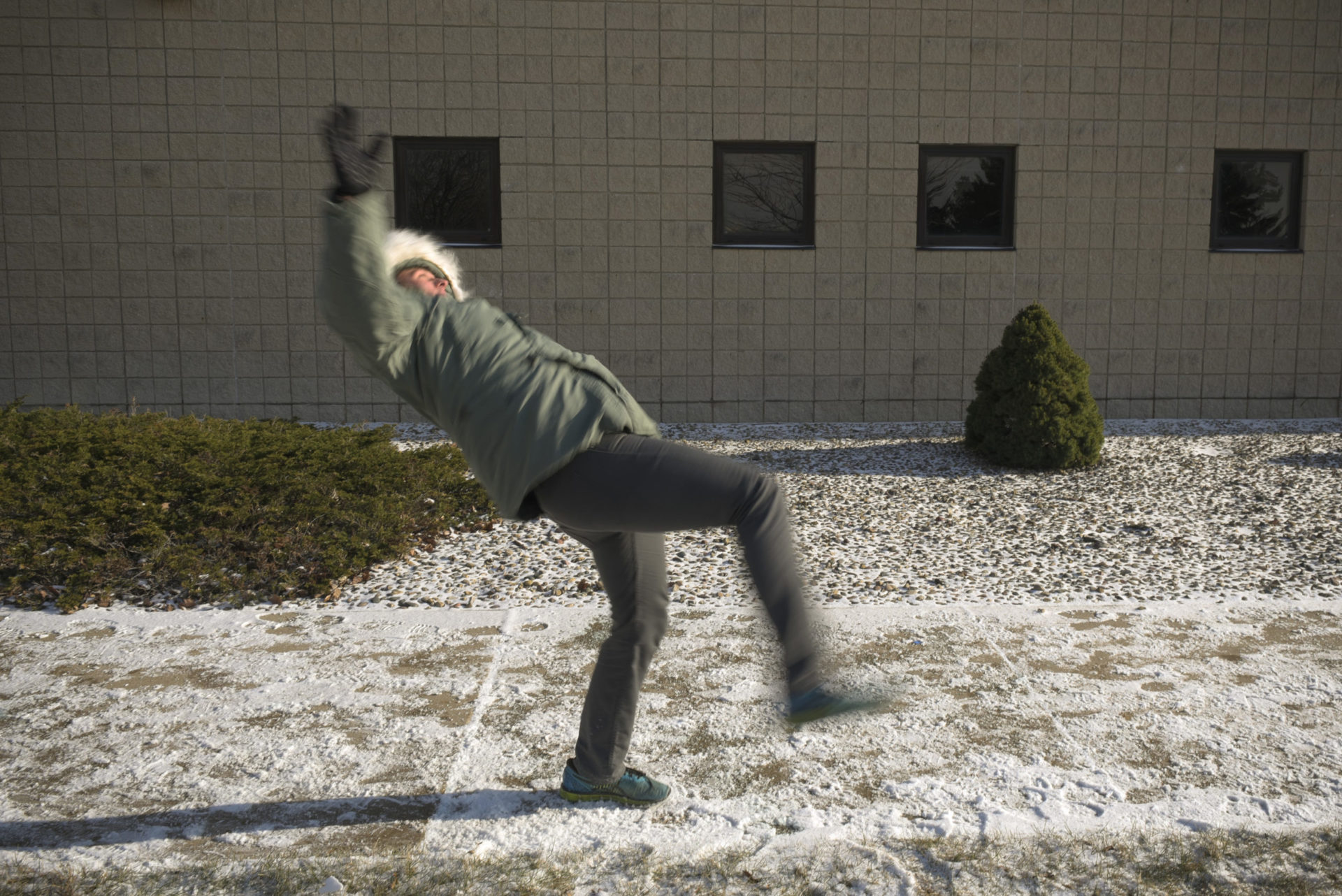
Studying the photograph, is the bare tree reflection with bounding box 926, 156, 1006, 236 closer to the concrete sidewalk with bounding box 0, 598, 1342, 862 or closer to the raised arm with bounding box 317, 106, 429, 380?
the concrete sidewalk with bounding box 0, 598, 1342, 862

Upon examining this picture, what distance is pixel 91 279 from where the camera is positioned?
9281mm

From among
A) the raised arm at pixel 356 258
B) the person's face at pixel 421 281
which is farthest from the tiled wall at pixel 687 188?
the raised arm at pixel 356 258

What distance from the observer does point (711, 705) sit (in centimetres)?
342

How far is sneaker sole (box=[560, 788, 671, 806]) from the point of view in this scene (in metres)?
2.74

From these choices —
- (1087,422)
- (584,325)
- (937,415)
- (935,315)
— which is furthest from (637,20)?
(1087,422)

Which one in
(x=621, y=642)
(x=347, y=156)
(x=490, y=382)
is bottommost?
(x=621, y=642)

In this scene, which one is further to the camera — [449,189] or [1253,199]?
[1253,199]

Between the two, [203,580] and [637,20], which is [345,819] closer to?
[203,580]

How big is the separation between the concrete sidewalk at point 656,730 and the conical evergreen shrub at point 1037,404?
2908mm

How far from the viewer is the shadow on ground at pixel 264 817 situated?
258 centimetres

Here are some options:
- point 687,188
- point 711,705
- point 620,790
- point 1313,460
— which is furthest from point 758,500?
point 687,188

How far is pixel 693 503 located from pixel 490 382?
0.52 meters

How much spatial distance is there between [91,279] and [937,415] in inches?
316

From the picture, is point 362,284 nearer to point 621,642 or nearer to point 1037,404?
point 621,642
